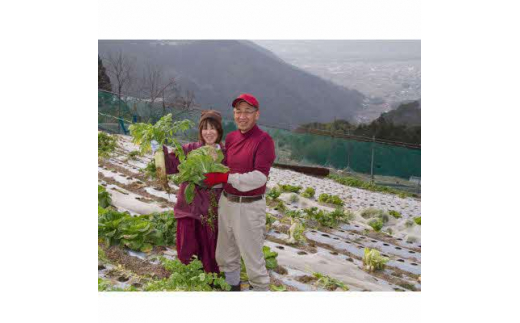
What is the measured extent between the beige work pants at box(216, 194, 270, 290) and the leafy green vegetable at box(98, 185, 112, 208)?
51.0 inches

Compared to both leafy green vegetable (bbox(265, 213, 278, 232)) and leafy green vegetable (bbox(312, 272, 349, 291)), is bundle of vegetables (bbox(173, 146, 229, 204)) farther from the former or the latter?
leafy green vegetable (bbox(312, 272, 349, 291))

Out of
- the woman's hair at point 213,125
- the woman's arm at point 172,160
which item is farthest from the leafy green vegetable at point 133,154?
the woman's hair at point 213,125

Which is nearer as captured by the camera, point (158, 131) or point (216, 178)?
point (216, 178)

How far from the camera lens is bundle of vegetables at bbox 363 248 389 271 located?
428 centimetres

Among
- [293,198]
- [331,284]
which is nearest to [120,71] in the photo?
[293,198]

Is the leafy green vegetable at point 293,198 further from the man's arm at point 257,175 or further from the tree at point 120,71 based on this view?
the tree at point 120,71

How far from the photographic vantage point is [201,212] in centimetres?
398

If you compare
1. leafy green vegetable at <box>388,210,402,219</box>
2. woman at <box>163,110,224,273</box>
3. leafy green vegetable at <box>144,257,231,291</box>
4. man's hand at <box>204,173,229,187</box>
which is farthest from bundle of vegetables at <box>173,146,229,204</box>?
leafy green vegetable at <box>388,210,402,219</box>

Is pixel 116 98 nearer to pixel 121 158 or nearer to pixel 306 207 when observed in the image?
pixel 121 158

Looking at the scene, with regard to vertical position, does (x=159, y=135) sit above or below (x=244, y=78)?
below

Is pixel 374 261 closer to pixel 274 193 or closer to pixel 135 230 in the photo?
pixel 274 193

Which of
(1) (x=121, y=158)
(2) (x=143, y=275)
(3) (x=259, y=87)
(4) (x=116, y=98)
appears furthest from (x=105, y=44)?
(2) (x=143, y=275)

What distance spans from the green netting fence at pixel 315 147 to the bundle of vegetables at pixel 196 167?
590mm

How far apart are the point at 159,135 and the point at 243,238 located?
1.17 m
